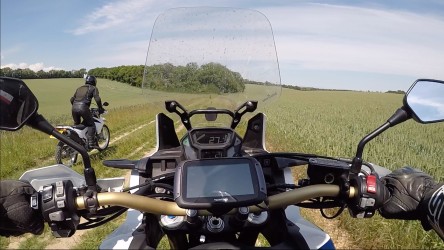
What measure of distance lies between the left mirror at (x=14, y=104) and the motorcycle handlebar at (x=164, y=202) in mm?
365

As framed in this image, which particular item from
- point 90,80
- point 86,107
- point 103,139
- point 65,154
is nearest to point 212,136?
point 65,154

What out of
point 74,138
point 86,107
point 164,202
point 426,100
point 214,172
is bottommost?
point 74,138

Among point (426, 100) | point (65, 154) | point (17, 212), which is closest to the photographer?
point (17, 212)

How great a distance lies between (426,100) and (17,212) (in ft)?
6.04

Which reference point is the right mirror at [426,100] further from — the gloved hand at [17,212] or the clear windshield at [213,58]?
the gloved hand at [17,212]

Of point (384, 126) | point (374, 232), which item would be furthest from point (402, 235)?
point (384, 126)

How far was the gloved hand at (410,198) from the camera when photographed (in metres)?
1.71

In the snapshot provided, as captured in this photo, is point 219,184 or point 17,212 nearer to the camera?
point 219,184

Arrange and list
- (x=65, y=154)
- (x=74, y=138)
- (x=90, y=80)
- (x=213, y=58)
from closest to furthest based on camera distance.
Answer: (x=213, y=58) < (x=74, y=138) < (x=65, y=154) < (x=90, y=80)

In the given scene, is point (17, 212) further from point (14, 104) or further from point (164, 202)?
point (164, 202)

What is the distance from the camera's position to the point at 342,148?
379 inches

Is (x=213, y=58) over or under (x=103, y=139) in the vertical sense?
over

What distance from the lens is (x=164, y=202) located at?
4.55 ft

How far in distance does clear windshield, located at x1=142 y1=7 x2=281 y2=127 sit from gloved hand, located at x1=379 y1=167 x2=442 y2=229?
3.16 feet
